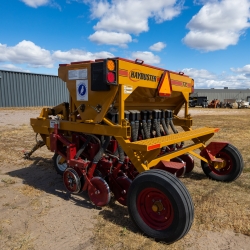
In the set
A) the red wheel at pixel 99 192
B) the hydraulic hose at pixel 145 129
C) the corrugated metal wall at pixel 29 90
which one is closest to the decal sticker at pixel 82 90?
the hydraulic hose at pixel 145 129

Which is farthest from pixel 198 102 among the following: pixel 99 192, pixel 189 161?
pixel 99 192

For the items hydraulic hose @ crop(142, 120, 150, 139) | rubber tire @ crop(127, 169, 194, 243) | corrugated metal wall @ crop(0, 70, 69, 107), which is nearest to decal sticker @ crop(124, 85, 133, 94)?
hydraulic hose @ crop(142, 120, 150, 139)

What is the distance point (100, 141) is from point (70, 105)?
2.53ft

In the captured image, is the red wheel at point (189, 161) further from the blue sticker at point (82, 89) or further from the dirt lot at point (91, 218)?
the blue sticker at point (82, 89)

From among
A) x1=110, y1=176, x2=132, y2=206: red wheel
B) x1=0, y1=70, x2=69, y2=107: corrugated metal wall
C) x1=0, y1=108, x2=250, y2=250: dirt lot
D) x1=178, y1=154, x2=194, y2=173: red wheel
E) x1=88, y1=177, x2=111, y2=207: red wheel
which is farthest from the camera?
x1=0, y1=70, x2=69, y2=107: corrugated metal wall

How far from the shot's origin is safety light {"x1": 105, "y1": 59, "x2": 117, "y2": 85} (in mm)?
3174

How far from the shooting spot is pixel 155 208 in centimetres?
284

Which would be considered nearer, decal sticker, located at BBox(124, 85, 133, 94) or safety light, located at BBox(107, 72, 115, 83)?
safety light, located at BBox(107, 72, 115, 83)

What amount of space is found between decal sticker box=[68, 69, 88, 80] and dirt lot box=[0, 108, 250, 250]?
1846 mm

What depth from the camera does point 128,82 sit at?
3.34 m

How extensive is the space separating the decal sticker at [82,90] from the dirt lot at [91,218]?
1551 millimetres

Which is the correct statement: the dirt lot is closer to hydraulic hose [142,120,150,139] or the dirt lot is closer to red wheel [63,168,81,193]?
red wheel [63,168,81,193]

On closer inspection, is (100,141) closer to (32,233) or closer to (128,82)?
(128,82)

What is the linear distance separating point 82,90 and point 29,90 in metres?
22.1
